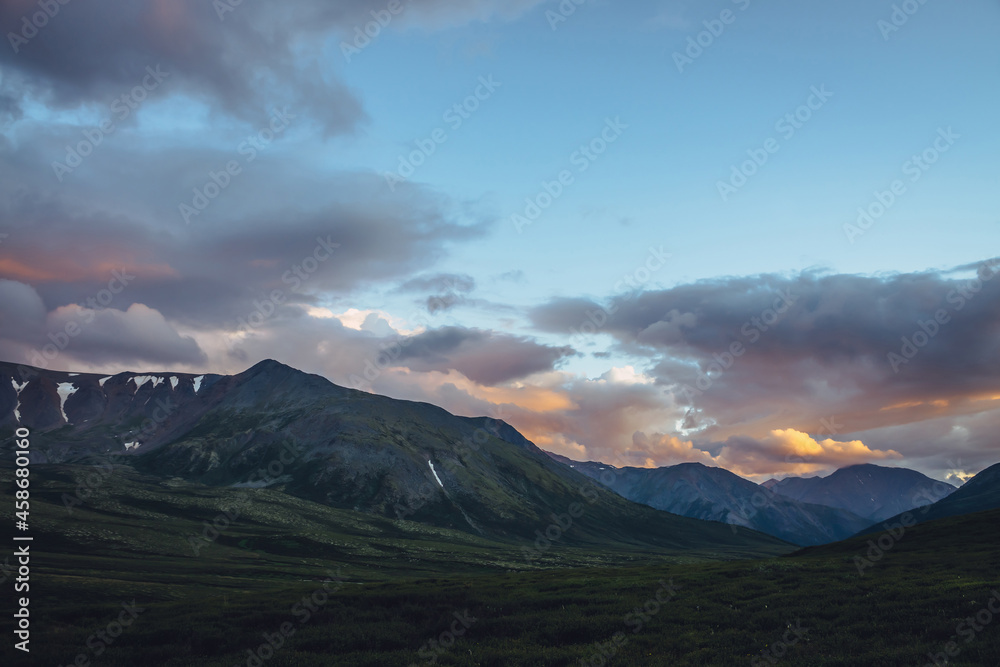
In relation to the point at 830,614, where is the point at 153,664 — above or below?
below

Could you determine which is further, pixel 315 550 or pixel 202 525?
pixel 202 525

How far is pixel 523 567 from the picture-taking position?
545 feet

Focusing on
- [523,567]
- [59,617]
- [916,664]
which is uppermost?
[916,664]

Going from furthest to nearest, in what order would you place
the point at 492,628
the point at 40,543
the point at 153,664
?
the point at 40,543, the point at 492,628, the point at 153,664

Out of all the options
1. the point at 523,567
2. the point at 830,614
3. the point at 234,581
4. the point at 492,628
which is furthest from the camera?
the point at 523,567

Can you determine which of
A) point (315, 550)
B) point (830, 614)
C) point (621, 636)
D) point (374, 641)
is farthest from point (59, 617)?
point (315, 550)

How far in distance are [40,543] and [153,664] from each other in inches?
4681

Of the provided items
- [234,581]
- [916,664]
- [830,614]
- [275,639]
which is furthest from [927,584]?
[234,581]

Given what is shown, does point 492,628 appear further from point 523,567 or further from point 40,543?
point 523,567

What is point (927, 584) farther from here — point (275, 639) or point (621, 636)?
point (275, 639)

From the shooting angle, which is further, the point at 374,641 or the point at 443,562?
the point at 443,562

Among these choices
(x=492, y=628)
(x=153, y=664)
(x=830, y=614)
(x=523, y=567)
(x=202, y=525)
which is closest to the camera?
(x=153, y=664)

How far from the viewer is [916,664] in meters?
23.2

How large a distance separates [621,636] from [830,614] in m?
12.0
